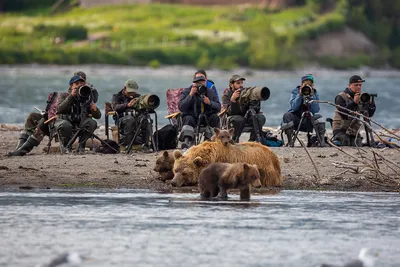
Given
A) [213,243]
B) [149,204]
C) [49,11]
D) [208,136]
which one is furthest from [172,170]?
[49,11]

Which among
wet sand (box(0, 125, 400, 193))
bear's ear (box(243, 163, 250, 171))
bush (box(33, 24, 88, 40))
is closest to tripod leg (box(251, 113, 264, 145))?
wet sand (box(0, 125, 400, 193))

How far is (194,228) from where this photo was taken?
14.1m

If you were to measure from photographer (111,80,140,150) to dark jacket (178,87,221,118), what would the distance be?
70cm

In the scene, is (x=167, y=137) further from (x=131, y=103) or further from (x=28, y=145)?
(x=28, y=145)

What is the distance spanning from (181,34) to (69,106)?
104 m

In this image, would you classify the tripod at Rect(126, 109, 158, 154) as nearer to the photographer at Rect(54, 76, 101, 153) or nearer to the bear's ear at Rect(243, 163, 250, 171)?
the photographer at Rect(54, 76, 101, 153)

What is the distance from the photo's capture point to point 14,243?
1311 cm

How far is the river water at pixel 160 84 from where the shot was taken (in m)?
47.8

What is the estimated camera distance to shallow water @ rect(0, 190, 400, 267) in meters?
12.6

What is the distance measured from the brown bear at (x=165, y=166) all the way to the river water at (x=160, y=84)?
17682 mm

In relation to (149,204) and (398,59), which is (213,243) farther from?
(398,59)

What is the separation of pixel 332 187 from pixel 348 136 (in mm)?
4174

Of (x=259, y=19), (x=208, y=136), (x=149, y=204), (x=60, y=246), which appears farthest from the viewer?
(x=259, y=19)

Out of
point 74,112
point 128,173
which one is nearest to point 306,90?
point 74,112
